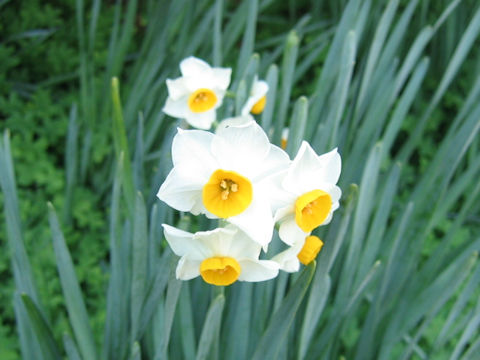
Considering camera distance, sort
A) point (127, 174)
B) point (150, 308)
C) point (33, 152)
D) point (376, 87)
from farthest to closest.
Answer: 1. point (33, 152)
2. point (376, 87)
3. point (127, 174)
4. point (150, 308)

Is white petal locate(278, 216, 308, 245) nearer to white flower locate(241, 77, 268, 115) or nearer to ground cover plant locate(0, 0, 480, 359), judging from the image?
ground cover plant locate(0, 0, 480, 359)

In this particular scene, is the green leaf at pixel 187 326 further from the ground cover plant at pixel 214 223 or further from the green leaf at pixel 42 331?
the green leaf at pixel 42 331

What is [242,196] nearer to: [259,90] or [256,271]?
[256,271]

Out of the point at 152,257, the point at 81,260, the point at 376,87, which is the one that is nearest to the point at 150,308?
the point at 152,257

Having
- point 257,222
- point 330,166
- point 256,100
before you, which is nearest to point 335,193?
point 330,166

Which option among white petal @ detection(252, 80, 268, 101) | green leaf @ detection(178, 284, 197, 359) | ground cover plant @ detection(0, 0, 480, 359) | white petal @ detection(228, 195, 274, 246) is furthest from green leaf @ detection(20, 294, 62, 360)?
white petal @ detection(252, 80, 268, 101)

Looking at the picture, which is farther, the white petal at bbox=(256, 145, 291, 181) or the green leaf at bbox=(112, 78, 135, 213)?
the green leaf at bbox=(112, 78, 135, 213)

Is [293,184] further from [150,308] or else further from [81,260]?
[81,260]

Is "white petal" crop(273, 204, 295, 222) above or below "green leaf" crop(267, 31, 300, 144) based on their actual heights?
below
